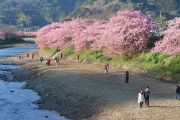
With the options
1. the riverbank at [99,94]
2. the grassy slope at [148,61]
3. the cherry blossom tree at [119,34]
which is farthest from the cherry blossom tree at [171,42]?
the riverbank at [99,94]

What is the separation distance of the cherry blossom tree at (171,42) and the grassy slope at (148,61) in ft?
2.88

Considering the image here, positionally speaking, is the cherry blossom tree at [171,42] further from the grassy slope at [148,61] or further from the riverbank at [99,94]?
the riverbank at [99,94]

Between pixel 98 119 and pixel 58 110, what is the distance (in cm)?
576

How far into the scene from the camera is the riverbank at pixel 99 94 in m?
36.8

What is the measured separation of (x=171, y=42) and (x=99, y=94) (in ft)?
60.6

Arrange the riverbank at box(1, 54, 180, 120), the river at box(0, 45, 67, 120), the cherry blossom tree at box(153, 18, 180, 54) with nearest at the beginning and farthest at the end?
the riverbank at box(1, 54, 180, 120) < the river at box(0, 45, 67, 120) < the cherry blossom tree at box(153, 18, 180, 54)

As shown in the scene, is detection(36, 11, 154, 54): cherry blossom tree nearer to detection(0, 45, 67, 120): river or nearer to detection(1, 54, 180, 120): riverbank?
detection(1, 54, 180, 120): riverbank

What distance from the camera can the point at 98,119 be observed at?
35.5 meters

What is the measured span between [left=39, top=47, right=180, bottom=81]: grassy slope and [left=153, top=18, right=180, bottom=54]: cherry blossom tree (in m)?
0.88

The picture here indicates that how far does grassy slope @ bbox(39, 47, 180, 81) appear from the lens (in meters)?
55.6

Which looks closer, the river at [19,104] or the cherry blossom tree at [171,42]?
the river at [19,104]

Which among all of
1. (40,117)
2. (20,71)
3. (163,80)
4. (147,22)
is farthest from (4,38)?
(40,117)

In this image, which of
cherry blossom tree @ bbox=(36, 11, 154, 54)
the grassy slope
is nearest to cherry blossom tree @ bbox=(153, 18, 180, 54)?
the grassy slope

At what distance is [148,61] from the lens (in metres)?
61.7
